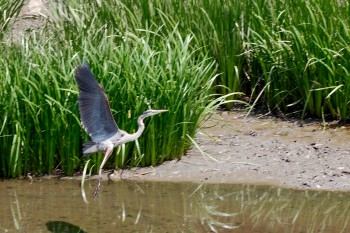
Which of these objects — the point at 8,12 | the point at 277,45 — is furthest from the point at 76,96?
the point at 8,12

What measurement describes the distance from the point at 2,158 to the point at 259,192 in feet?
6.45

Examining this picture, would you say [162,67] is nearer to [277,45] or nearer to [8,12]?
[277,45]

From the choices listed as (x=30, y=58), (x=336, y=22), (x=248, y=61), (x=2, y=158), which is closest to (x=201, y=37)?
(x=248, y=61)

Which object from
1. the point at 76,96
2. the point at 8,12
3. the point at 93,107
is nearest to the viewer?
the point at 93,107

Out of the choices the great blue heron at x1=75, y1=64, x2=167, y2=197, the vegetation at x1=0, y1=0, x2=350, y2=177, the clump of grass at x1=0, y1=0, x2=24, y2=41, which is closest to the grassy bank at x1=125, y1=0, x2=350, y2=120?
the vegetation at x1=0, y1=0, x2=350, y2=177

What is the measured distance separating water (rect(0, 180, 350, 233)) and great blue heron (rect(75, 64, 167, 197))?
0.89ft

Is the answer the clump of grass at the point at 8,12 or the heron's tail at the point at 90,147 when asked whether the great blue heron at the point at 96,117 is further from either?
the clump of grass at the point at 8,12

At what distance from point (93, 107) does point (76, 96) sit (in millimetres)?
911

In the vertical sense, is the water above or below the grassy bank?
below

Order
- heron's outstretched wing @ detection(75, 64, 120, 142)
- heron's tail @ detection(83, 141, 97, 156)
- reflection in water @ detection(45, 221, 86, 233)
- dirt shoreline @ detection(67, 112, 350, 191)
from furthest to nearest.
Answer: dirt shoreline @ detection(67, 112, 350, 191) → heron's tail @ detection(83, 141, 97, 156) → heron's outstretched wing @ detection(75, 64, 120, 142) → reflection in water @ detection(45, 221, 86, 233)

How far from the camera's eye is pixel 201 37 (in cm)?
866

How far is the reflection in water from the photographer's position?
6.05m

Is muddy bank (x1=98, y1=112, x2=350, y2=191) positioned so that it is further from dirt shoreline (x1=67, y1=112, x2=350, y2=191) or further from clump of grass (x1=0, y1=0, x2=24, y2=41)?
clump of grass (x1=0, y1=0, x2=24, y2=41)

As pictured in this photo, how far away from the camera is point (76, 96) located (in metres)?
7.12
